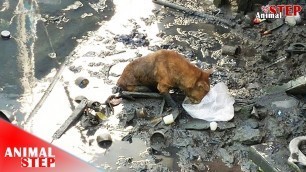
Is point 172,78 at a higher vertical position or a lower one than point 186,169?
higher

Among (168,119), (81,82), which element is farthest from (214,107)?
(81,82)

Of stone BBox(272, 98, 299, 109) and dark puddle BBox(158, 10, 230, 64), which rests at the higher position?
dark puddle BBox(158, 10, 230, 64)

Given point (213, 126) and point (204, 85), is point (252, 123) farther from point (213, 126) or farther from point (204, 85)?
point (204, 85)

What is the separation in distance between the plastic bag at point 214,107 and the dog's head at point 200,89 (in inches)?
3.5

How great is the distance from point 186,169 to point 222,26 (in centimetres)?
533

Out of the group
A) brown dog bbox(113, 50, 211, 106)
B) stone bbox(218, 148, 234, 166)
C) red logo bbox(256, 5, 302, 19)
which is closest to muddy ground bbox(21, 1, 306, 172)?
stone bbox(218, 148, 234, 166)

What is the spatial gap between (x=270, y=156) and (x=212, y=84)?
9.06 feet

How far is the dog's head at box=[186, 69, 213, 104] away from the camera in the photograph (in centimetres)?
983

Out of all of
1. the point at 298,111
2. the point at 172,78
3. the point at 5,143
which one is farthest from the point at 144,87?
the point at 5,143

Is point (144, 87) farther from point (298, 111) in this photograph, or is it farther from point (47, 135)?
point (298, 111)

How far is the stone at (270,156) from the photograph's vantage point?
8.26 metres

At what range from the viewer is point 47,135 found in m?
9.47

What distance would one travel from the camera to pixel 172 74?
32.1 ft

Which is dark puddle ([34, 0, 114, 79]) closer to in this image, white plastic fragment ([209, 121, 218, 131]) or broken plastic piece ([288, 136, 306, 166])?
white plastic fragment ([209, 121, 218, 131])
